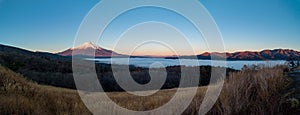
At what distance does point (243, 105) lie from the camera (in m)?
5.37

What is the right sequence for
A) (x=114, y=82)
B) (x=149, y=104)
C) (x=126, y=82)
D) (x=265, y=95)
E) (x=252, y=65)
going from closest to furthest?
(x=265, y=95), (x=149, y=104), (x=252, y=65), (x=126, y=82), (x=114, y=82)

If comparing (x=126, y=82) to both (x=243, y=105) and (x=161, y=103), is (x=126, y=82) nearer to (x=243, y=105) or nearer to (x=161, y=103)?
(x=161, y=103)

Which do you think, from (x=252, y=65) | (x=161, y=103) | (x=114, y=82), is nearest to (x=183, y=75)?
(x=114, y=82)

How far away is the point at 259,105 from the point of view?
530 centimetres

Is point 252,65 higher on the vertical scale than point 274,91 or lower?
higher

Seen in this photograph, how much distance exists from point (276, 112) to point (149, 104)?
8.74 ft

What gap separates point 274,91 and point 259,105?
0.65 m

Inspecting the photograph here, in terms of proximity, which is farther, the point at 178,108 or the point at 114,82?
the point at 114,82

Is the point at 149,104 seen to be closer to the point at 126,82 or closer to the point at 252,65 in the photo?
the point at 252,65

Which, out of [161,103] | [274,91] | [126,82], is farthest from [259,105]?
[126,82]

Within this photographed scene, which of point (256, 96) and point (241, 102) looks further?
point (256, 96)


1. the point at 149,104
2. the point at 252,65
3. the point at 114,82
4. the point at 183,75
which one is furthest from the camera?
the point at 114,82

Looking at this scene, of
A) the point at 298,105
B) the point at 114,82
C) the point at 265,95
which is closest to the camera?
the point at 298,105

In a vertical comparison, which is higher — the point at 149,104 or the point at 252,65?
the point at 252,65
